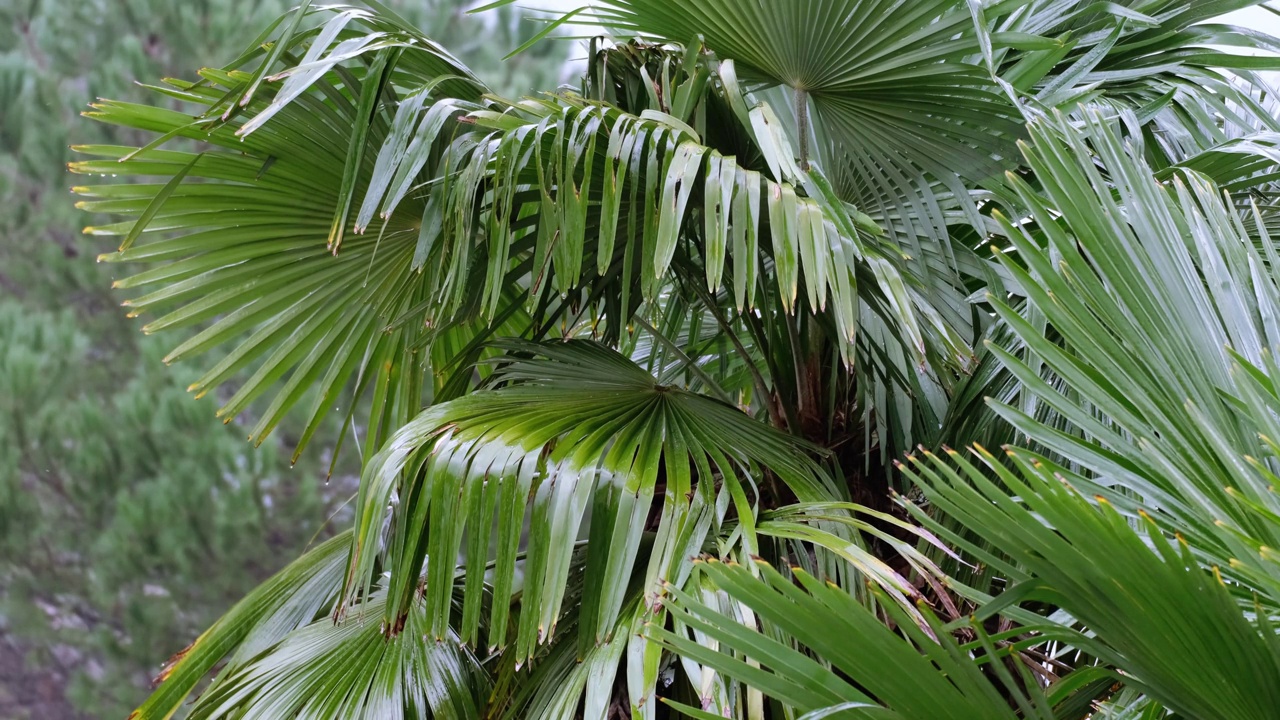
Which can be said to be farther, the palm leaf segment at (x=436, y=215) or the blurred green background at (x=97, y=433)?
the blurred green background at (x=97, y=433)

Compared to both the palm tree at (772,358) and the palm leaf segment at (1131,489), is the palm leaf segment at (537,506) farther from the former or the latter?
the palm leaf segment at (1131,489)

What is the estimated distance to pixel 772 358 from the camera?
1.14m

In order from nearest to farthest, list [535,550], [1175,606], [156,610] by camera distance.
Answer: [1175,606], [535,550], [156,610]

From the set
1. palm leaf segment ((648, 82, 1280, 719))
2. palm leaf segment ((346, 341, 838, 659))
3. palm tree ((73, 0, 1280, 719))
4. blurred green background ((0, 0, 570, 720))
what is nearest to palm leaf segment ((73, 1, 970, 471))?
palm tree ((73, 0, 1280, 719))

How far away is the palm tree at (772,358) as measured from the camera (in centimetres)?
44

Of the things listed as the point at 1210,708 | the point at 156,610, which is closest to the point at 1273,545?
the point at 1210,708

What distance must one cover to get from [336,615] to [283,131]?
566mm

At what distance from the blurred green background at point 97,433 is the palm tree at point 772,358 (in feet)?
5.56

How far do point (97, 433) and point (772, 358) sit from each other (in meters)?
2.36

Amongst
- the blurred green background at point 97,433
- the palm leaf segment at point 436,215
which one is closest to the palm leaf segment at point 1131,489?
the palm leaf segment at point 436,215

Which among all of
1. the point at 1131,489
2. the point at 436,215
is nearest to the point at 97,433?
the point at 436,215

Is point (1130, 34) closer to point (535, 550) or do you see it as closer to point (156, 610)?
point (535, 550)

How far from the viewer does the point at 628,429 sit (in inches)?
36.5

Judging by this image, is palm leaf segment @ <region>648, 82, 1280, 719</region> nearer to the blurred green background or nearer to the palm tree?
the palm tree
